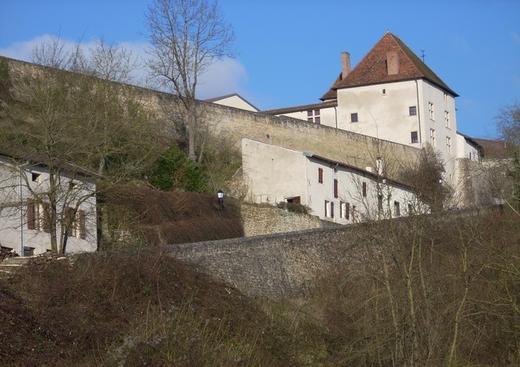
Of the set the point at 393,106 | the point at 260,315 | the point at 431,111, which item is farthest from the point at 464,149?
the point at 260,315

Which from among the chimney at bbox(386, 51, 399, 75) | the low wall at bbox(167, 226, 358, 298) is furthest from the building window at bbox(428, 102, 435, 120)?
the low wall at bbox(167, 226, 358, 298)

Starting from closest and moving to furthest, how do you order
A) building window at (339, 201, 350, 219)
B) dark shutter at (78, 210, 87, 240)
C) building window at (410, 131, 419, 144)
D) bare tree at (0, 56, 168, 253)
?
bare tree at (0, 56, 168, 253), dark shutter at (78, 210, 87, 240), building window at (339, 201, 350, 219), building window at (410, 131, 419, 144)

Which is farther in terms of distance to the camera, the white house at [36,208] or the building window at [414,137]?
the building window at [414,137]

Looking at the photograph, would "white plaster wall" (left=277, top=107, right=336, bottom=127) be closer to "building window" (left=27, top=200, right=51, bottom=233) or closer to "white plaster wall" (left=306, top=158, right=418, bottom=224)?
"white plaster wall" (left=306, top=158, right=418, bottom=224)

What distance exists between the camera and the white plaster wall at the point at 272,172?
46281 mm

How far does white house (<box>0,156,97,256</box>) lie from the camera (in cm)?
2983

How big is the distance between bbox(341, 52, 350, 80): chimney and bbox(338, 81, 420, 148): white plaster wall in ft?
10.6

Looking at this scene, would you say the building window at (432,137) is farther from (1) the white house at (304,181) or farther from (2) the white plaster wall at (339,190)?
(1) the white house at (304,181)

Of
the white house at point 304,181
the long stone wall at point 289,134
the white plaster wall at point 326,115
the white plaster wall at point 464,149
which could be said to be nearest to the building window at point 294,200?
the white house at point 304,181

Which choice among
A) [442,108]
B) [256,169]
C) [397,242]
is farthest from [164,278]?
[442,108]

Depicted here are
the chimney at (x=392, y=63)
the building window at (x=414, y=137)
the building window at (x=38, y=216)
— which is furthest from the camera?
the chimney at (x=392, y=63)

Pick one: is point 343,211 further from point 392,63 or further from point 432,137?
point 392,63

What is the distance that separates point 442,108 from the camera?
66812mm

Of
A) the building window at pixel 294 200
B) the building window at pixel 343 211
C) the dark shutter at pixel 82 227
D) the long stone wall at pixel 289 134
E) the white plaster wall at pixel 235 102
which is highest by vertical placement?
the white plaster wall at pixel 235 102
